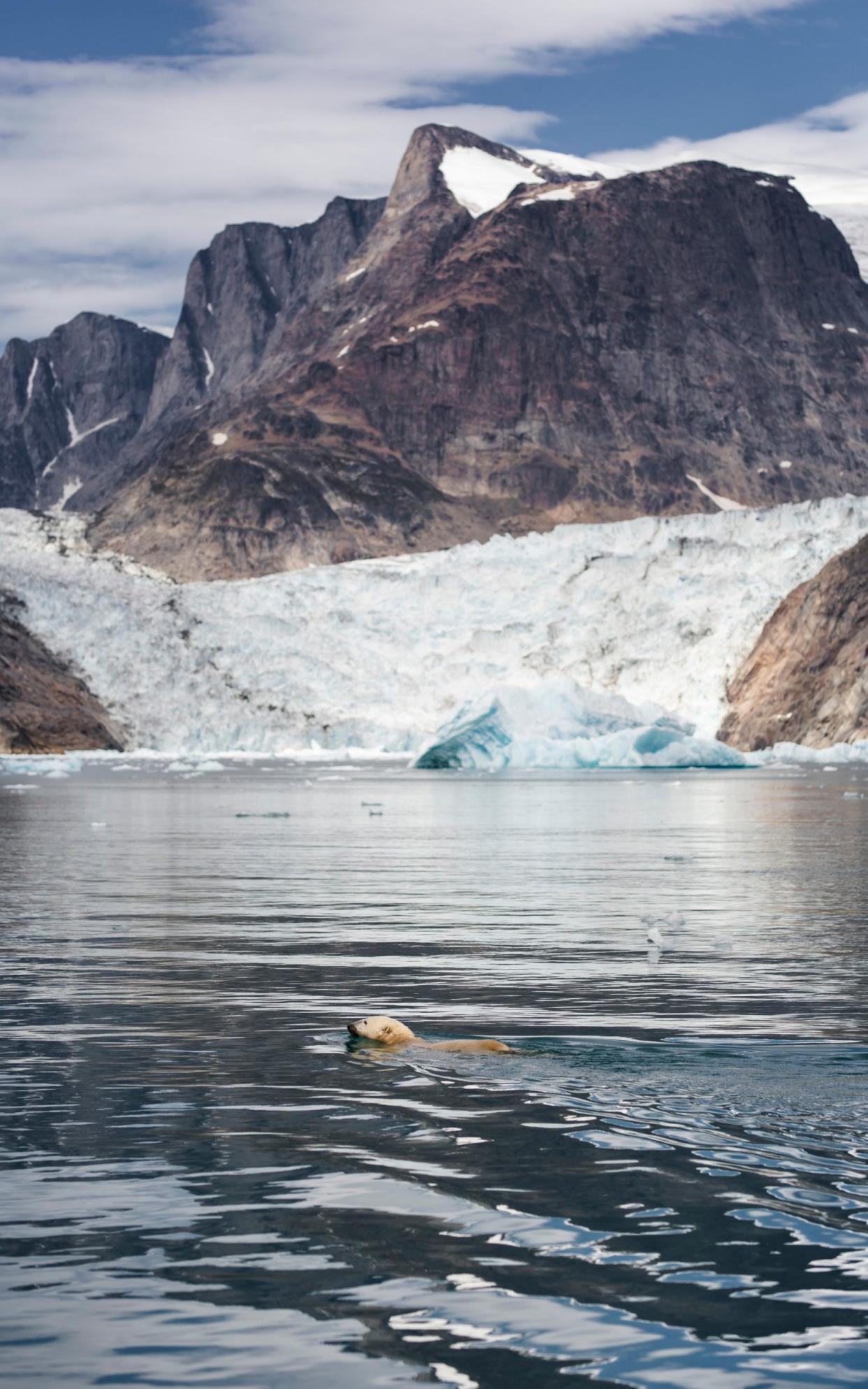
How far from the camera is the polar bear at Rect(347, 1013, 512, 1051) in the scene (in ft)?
30.4

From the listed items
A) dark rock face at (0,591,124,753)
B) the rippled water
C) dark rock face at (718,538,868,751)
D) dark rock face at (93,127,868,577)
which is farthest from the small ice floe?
dark rock face at (93,127,868,577)

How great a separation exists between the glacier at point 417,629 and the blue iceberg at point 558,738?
27.7ft

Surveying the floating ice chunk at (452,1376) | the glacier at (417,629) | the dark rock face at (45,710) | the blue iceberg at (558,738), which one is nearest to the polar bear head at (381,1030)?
the floating ice chunk at (452,1376)

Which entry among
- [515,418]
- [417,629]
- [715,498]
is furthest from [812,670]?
[715,498]

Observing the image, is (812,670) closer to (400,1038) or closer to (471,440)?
(400,1038)

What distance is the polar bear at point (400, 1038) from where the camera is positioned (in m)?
9.27

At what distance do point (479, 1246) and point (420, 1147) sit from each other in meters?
1.32

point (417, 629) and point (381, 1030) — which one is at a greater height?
point (417, 629)

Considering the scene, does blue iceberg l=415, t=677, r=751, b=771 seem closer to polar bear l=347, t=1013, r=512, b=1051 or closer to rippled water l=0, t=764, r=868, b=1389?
rippled water l=0, t=764, r=868, b=1389

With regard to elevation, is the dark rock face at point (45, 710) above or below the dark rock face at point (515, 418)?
below

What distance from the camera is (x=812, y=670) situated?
68.6m

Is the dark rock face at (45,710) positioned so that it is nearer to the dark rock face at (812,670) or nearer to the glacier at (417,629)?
the glacier at (417,629)

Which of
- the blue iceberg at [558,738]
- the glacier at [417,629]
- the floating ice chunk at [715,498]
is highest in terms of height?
the floating ice chunk at [715,498]

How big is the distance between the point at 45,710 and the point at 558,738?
21.7 metres
